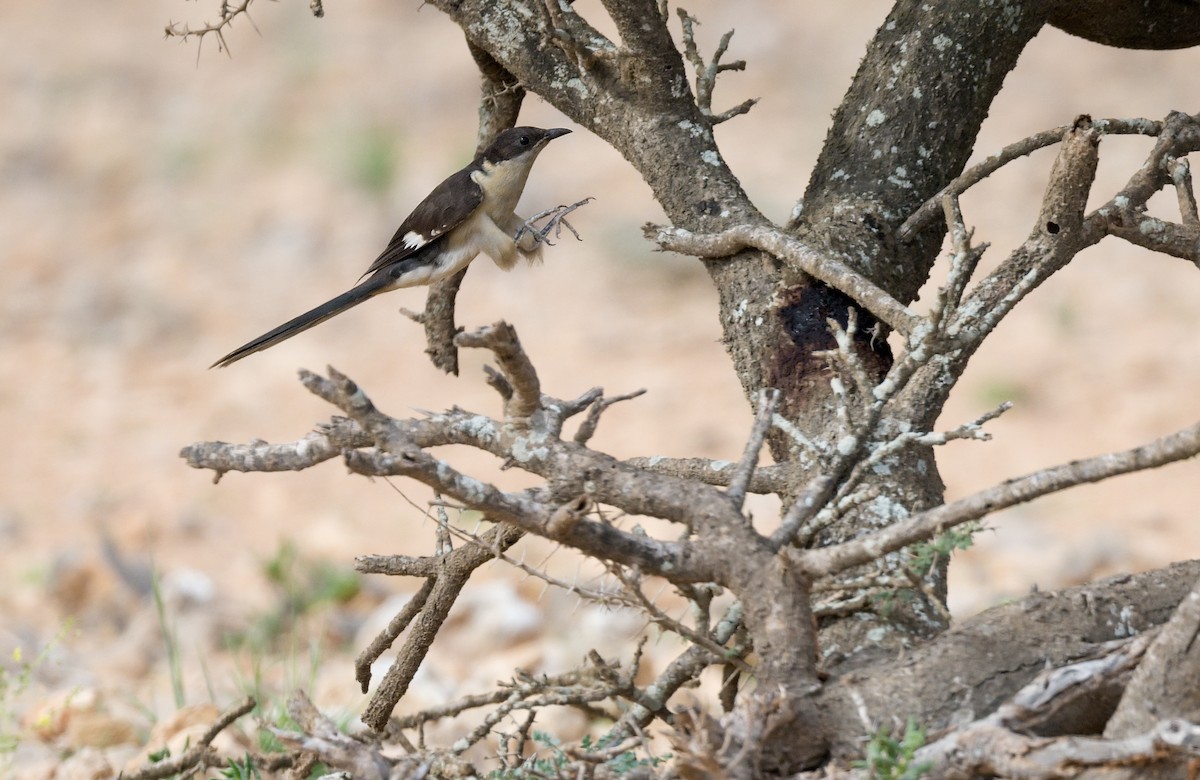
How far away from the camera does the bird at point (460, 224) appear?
364 centimetres

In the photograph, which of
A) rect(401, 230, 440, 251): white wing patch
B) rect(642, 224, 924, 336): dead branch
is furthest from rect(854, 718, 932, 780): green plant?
rect(401, 230, 440, 251): white wing patch

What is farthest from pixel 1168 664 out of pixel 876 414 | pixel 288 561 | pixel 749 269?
pixel 288 561

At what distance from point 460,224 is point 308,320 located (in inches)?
24.9

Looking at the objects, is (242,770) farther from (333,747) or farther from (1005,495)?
(1005,495)

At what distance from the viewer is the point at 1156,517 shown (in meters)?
6.09

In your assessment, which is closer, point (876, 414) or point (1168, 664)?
point (1168, 664)

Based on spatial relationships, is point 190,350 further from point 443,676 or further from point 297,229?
point 443,676

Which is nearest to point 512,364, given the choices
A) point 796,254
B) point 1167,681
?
point 796,254

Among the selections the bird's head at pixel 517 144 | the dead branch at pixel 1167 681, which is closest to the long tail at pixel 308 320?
the bird's head at pixel 517 144

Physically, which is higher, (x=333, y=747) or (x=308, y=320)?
(x=308, y=320)

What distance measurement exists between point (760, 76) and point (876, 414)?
27.8ft

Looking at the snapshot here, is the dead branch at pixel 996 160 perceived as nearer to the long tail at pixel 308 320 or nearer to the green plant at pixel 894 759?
the green plant at pixel 894 759

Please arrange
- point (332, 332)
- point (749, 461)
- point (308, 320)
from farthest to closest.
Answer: point (332, 332) → point (308, 320) → point (749, 461)

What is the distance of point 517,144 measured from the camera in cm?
370
